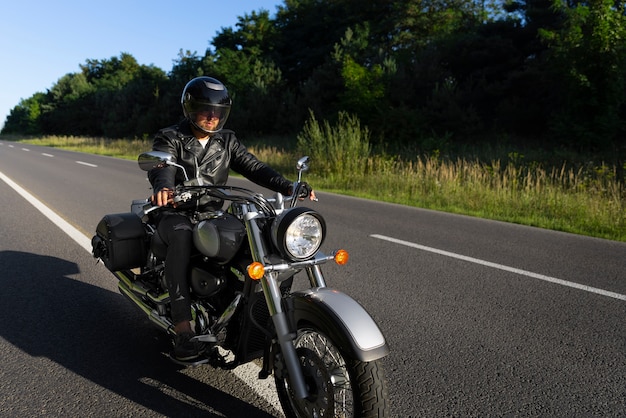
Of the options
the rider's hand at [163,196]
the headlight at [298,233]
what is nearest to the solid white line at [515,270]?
the headlight at [298,233]

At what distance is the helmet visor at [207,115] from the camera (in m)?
3.08

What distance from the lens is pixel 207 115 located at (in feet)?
10.3

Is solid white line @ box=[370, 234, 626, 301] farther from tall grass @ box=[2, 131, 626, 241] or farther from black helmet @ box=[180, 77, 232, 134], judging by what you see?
black helmet @ box=[180, 77, 232, 134]

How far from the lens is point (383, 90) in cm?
2973

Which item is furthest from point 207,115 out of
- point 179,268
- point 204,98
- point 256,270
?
point 256,270

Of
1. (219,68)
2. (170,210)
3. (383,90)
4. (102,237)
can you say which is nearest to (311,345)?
(170,210)

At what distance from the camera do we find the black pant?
2.84 metres

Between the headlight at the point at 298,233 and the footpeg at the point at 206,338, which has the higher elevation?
the headlight at the point at 298,233

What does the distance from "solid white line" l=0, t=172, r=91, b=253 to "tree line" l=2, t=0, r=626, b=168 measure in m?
17.3

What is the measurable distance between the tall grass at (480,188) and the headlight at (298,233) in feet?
22.2

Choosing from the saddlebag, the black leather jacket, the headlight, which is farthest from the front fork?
the saddlebag

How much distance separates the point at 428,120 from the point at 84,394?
88.5ft

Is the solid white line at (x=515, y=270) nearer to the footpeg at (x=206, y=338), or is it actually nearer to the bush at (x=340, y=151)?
the footpeg at (x=206, y=338)

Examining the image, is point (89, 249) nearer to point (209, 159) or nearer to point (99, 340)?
point (99, 340)
